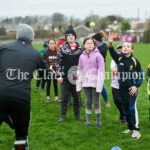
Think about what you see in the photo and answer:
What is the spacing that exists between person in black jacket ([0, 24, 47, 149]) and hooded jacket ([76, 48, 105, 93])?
78.6 inches

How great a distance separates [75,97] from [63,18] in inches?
5582

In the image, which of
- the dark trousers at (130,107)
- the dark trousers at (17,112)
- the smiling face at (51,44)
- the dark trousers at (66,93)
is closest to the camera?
the dark trousers at (17,112)

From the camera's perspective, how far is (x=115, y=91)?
6680 millimetres

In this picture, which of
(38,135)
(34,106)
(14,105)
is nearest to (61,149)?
(38,135)

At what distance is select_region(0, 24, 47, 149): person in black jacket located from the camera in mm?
4051

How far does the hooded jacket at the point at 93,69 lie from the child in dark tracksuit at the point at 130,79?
1.57 ft

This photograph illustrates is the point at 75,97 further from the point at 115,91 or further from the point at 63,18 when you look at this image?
the point at 63,18

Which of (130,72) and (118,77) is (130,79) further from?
(118,77)

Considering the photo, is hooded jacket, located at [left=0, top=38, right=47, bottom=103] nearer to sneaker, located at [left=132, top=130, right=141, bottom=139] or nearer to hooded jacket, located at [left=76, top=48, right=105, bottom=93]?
hooded jacket, located at [left=76, top=48, right=105, bottom=93]

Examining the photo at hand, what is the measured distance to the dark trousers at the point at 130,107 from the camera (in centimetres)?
552

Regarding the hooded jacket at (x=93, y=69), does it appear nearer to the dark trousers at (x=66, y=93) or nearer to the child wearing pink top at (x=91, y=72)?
the child wearing pink top at (x=91, y=72)

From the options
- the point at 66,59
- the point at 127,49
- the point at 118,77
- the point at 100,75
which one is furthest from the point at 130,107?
the point at 66,59

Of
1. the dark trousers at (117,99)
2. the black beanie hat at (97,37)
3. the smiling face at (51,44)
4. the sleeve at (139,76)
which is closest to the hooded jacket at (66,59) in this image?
the black beanie hat at (97,37)

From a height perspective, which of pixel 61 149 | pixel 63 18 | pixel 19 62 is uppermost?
pixel 63 18
